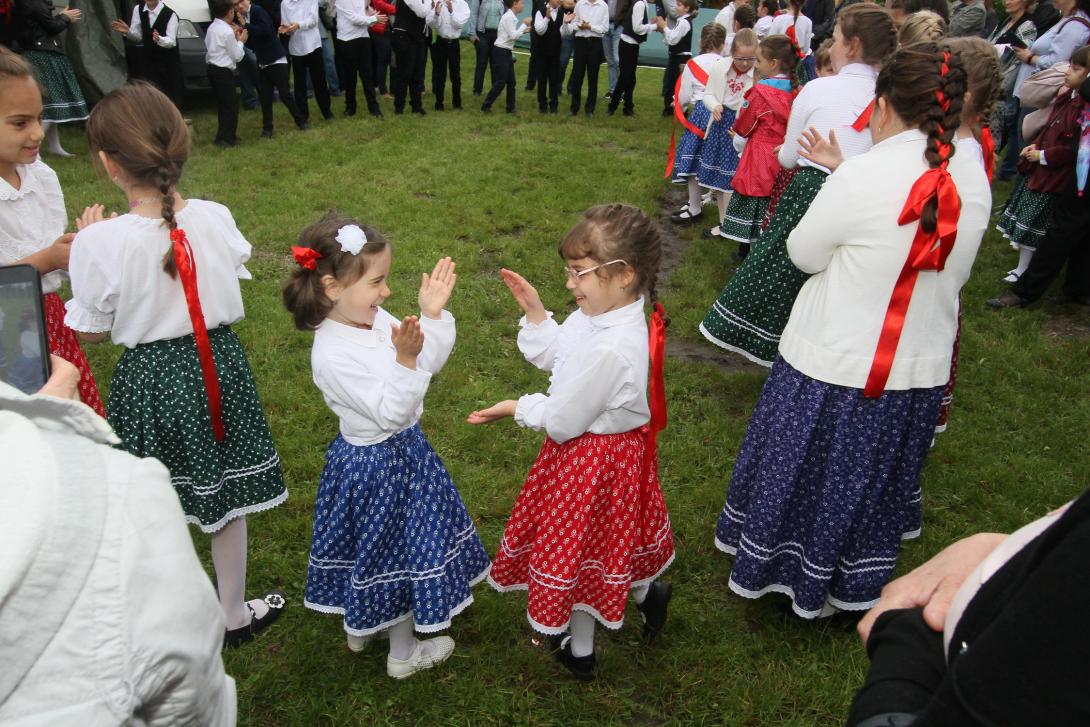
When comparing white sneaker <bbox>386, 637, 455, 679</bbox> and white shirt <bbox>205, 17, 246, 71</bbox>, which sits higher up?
white shirt <bbox>205, 17, 246, 71</bbox>

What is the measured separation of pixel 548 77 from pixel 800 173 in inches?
306

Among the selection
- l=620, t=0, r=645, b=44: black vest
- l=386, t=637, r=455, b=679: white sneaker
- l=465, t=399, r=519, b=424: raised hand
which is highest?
l=620, t=0, r=645, b=44: black vest

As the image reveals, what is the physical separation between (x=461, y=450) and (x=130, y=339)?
186 cm

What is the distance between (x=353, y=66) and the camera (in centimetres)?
1028

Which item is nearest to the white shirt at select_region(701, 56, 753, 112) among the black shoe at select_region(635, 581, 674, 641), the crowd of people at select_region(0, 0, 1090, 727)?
the crowd of people at select_region(0, 0, 1090, 727)

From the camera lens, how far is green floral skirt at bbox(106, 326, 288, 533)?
8.89ft

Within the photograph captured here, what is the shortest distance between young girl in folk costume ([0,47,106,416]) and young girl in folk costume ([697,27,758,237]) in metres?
5.02

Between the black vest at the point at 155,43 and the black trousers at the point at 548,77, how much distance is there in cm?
452

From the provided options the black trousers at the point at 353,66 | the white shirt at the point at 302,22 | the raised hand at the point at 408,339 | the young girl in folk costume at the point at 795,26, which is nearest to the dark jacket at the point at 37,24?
the white shirt at the point at 302,22

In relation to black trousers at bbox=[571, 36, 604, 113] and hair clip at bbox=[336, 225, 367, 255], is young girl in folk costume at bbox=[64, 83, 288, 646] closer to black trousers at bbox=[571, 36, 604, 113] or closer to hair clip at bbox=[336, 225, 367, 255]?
hair clip at bbox=[336, 225, 367, 255]

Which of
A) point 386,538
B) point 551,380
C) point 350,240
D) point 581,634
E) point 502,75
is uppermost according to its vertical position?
point 350,240

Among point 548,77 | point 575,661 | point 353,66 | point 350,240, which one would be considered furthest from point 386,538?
point 548,77

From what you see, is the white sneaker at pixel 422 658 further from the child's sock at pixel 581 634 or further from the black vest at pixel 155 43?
the black vest at pixel 155 43

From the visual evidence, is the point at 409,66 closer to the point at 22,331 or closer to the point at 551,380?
the point at 551,380
